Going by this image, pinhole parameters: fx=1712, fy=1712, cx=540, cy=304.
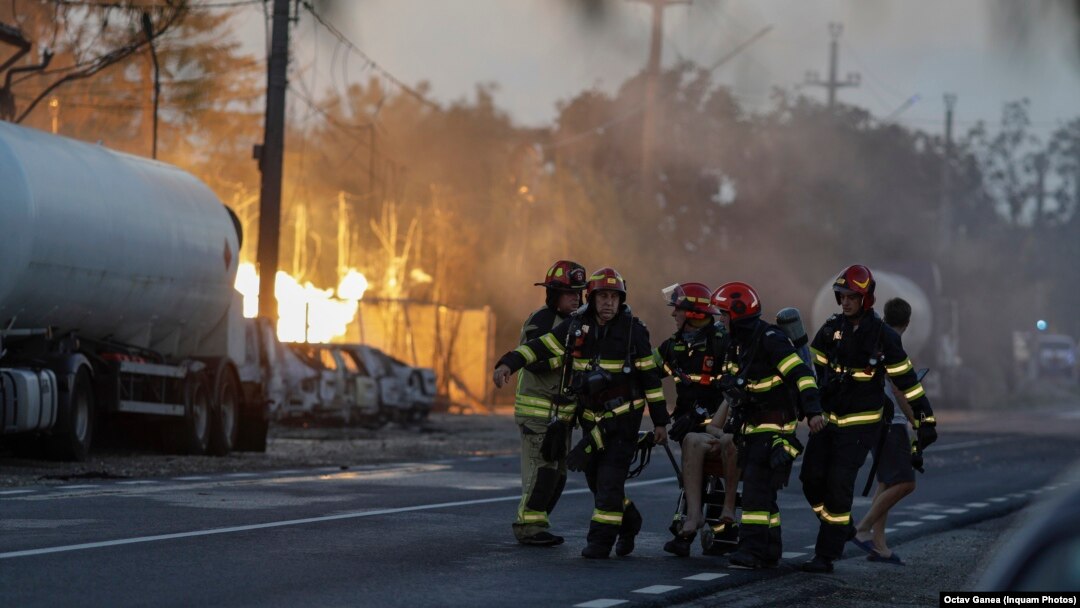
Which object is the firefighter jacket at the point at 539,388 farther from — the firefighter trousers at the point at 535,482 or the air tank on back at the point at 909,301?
the air tank on back at the point at 909,301

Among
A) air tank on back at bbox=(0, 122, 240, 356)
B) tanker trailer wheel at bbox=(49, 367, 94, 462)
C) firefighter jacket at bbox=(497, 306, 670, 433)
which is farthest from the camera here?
tanker trailer wheel at bbox=(49, 367, 94, 462)

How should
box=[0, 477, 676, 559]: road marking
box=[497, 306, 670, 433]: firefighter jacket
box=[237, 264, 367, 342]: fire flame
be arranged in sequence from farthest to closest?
1. box=[237, 264, 367, 342]: fire flame
2. box=[497, 306, 670, 433]: firefighter jacket
3. box=[0, 477, 676, 559]: road marking

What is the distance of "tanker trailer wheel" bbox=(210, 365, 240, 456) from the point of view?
74.9ft

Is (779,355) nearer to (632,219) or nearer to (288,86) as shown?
(288,86)

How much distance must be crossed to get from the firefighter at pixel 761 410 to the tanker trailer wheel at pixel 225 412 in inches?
508

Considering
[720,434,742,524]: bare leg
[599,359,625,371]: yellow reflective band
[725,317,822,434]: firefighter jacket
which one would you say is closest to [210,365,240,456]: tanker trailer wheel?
[720,434,742,524]: bare leg

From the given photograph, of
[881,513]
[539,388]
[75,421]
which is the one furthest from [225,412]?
[881,513]

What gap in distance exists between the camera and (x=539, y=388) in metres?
11.7

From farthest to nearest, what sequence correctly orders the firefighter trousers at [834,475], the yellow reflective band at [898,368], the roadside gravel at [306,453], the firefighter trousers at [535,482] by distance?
1. the roadside gravel at [306,453]
2. the firefighter trousers at [535,482]
3. the yellow reflective band at [898,368]
4. the firefighter trousers at [834,475]

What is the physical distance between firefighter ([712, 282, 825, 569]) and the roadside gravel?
783 cm

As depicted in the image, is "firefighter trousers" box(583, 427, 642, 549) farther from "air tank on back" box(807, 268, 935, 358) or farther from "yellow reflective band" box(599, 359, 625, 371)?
"air tank on back" box(807, 268, 935, 358)

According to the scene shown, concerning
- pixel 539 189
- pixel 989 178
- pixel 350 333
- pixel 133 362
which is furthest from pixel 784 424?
pixel 989 178

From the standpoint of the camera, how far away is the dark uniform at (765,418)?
10.8m

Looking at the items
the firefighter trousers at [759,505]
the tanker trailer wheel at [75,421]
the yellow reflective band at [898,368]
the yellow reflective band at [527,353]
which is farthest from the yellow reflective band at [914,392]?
the tanker trailer wheel at [75,421]
